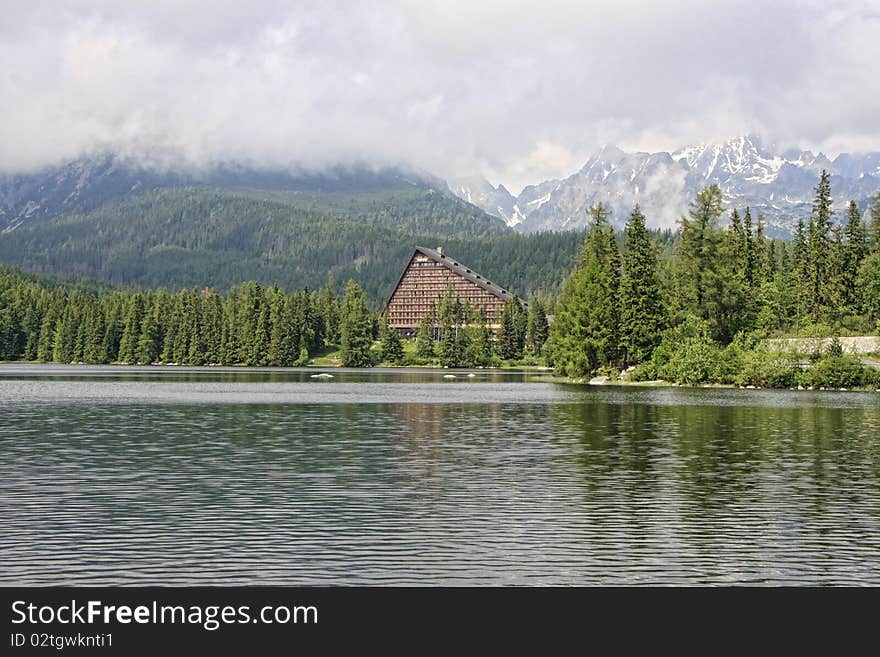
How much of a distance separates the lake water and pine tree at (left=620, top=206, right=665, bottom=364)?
66483mm

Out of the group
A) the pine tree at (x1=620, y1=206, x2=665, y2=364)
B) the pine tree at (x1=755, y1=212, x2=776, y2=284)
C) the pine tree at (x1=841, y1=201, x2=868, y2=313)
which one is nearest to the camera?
the pine tree at (x1=620, y1=206, x2=665, y2=364)

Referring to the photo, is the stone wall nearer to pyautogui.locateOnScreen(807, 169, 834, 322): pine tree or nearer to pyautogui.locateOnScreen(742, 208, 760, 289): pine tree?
pyautogui.locateOnScreen(807, 169, 834, 322): pine tree

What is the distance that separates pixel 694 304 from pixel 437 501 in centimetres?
10725

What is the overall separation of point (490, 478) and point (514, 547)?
487 inches

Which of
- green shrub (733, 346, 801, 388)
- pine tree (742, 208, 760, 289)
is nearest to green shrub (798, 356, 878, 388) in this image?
green shrub (733, 346, 801, 388)

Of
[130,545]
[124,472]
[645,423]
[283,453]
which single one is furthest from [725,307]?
[130,545]

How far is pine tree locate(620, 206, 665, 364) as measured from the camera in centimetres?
13162

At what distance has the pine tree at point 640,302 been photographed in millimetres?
131625

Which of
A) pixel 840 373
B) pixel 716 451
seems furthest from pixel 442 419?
pixel 840 373

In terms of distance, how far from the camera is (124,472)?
124 ft

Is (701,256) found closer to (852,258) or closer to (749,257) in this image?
(749,257)

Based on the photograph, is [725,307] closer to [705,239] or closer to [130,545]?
[705,239]

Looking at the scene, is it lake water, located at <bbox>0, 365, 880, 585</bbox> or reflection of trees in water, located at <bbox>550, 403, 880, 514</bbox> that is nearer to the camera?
lake water, located at <bbox>0, 365, 880, 585</bbox>
